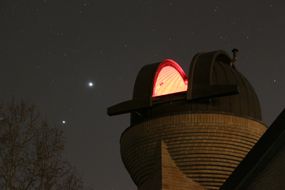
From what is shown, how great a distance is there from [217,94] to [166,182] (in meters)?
3.35

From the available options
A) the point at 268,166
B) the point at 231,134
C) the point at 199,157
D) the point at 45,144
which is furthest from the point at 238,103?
the point at 268,166

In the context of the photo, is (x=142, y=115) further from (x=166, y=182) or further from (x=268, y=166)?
(x=268, y=166)

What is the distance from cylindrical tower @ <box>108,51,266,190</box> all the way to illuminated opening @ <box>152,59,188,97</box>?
0.04m

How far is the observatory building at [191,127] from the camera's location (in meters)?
18.4

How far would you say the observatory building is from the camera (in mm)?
18375

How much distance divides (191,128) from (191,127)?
0.12 ft

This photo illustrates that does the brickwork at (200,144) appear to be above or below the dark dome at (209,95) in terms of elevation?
below

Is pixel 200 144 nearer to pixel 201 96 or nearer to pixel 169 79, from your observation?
pixel 201 96

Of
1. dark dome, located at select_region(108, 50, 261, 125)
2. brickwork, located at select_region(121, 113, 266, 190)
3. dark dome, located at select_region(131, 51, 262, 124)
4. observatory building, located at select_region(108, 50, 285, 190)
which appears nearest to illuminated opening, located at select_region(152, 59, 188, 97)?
observatory building, located at select_region(108, 50, 285, 190)

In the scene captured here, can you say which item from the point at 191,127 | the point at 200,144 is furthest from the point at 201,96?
the point at 200,144

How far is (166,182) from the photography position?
1739 centimetres

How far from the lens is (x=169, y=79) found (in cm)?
2083

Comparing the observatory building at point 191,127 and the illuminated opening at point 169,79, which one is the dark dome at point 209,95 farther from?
the illuminated opening at point 169,79

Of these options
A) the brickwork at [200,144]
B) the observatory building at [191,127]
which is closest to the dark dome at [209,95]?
the observatory building at [191,127]
